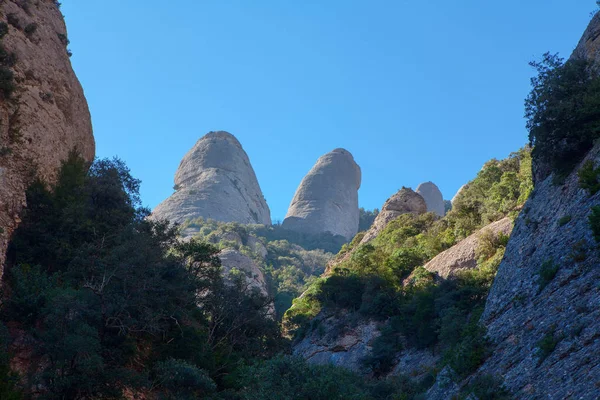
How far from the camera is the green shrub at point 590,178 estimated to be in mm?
16823

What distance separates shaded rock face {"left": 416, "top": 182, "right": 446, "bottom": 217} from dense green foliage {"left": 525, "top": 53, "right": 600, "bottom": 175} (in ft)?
391

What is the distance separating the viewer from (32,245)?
2572cm

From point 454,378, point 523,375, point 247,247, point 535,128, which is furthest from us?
point 247,247

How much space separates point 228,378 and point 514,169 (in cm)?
3187

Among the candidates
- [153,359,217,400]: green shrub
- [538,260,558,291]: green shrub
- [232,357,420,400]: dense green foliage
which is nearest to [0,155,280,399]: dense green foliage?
[153,359,217,400]: green shrub

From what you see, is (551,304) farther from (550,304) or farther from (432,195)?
(432,195)

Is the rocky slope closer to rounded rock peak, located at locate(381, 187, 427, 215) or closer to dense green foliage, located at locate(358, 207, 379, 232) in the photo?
rounded rock peak, located at locate(381, 187, 427, 215)

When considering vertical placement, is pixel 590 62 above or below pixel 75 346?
above

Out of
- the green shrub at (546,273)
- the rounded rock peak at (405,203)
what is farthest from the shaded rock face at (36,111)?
the rounded rock peak at (405,203)

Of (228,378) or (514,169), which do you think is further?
(514,169)

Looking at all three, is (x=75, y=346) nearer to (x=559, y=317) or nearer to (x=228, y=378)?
(x=228, y=378)

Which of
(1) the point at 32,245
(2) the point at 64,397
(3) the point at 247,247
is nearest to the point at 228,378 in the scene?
(2) the point at 64,397

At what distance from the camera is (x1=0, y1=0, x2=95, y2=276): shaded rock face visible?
2447cm

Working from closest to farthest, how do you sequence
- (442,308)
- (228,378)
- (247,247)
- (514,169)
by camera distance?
(228,378) → (442,308) → (514,169) → (247,247)
